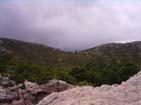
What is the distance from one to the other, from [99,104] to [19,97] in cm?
2973

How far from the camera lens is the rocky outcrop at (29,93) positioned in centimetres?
3488

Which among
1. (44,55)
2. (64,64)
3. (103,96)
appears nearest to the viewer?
(103,96)

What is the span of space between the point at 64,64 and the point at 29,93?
332ft

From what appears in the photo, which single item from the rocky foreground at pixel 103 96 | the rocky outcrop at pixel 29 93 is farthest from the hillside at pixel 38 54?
the rocky foreground at pixel 103 96

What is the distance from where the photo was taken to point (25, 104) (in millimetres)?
35188

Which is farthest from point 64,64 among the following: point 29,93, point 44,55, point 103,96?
point 103,96

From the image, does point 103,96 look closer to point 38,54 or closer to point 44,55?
point 44,55

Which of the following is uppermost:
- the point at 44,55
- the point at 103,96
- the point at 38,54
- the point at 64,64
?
the point at 38,54

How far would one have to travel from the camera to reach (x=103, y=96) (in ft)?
30.3

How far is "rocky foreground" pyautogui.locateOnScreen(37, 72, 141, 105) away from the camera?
352 inches

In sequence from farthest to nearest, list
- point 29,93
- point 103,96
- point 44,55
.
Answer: point 44,55 < point 29,93 < point 103,96

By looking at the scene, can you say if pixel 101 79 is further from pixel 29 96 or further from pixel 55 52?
pixel 55 52

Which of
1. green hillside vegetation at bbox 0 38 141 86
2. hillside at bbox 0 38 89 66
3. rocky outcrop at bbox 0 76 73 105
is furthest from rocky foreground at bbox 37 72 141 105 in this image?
hillside at bbox 0 38 89 66

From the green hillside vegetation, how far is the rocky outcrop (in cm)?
1087
